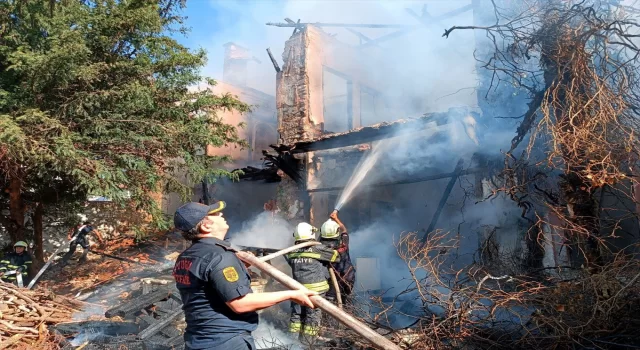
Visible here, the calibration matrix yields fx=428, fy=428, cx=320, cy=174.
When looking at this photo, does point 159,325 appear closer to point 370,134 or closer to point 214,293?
point 214,293

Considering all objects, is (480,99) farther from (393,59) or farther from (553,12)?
(393,59)

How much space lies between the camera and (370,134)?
998cm

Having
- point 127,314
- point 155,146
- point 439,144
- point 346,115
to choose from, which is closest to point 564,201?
point 439,144

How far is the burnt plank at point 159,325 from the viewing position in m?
5.96

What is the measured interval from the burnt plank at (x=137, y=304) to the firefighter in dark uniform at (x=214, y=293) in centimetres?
490

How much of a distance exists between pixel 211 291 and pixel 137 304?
207 inches

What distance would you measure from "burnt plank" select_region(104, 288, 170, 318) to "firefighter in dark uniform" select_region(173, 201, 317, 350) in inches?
193

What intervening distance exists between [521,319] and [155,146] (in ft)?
25.9

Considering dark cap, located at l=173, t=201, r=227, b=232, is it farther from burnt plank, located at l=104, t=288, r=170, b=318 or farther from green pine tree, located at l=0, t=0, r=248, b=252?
green pine tree, located at l=0, t=0, r=248, b=252

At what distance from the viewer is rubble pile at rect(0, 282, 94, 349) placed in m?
6.14

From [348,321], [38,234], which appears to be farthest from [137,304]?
[348,321]

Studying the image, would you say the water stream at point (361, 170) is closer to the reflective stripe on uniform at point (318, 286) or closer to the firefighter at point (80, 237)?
the reflective stripe on uniform at point (318, 286)

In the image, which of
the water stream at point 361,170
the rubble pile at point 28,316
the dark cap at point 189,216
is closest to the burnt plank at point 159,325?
the rubble pile at point 28,316

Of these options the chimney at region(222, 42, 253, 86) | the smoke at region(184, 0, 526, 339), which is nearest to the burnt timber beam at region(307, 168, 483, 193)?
the smoke at region(184, 0, 526, 339)
